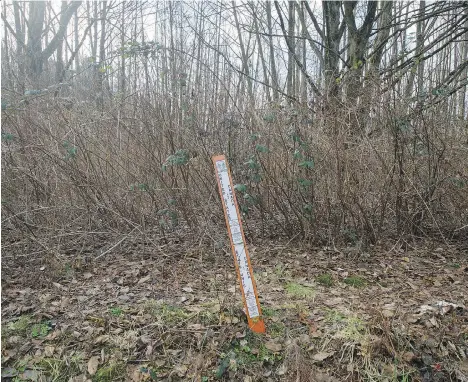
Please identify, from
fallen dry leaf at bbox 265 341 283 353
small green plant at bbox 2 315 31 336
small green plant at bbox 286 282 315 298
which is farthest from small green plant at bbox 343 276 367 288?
small green plant at bbox 2 315 31 336

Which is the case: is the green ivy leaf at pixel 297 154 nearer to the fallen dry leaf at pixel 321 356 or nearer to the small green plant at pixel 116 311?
the fallen dry leaf at pixel 321 356

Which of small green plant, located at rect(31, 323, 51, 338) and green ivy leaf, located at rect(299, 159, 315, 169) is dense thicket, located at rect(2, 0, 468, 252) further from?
small green plant, located at rect(31, 323, 51, 338)

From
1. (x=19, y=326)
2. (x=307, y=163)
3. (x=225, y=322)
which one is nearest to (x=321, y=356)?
(x=225, y=322)

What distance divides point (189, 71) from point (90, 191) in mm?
2030

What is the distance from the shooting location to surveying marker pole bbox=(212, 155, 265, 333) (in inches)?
109

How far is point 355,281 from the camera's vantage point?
3.81 m

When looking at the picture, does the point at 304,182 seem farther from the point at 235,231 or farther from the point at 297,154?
the point at 235,231

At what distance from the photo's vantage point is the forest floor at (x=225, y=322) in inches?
107

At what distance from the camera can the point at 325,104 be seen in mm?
4477

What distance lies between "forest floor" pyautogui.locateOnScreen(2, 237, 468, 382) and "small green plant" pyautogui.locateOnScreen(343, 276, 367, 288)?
0.01 meters

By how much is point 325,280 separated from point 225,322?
1234 millimetres

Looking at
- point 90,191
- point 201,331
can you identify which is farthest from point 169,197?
point 201,331

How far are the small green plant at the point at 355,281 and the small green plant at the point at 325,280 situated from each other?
14cm

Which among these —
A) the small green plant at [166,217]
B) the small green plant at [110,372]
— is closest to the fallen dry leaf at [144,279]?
the small green plant at [166,217]
